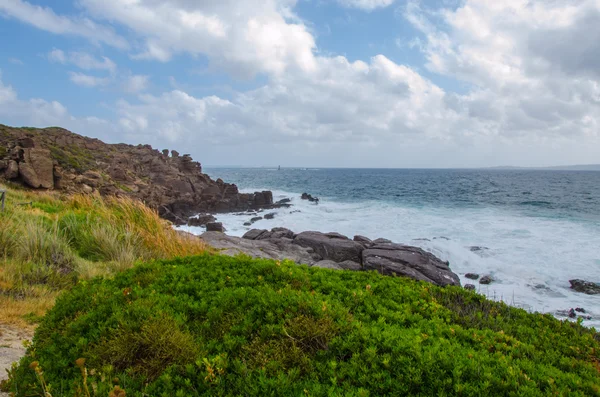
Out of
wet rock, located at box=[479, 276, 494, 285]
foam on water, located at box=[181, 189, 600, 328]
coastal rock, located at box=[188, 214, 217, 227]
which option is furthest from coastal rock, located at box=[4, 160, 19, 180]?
wet rock, located at box=[479, 276, 494, 285]

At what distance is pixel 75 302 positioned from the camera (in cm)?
372

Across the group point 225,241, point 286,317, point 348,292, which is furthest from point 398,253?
point 286,317

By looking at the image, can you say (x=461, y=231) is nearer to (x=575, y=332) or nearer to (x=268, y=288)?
(x=575, y=332)

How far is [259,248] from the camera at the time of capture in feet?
42.3

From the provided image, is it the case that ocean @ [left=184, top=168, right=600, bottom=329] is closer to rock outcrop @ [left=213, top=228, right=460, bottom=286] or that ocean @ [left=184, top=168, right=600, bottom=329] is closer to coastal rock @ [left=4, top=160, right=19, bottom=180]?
rock outcrop @ [left=213, top=228, right=460, bottom=286]

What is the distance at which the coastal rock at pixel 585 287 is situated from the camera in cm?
1434

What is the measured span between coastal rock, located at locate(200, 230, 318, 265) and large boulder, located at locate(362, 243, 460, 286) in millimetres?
2687

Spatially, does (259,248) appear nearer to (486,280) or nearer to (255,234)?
(255,234)

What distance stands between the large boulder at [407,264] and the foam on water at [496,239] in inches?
62.5

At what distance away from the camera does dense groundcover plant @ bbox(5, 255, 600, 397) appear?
2.43 meters

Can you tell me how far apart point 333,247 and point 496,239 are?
1303 cm

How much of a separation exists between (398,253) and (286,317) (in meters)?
13.9

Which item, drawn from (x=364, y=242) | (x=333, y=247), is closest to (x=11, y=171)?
(x=333, y=247)

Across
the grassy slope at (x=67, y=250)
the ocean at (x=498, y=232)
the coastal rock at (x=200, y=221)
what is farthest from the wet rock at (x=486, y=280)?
the coastal rock at (x=200, y=221)
